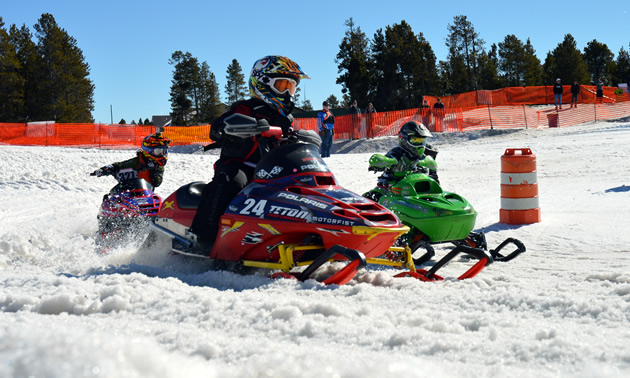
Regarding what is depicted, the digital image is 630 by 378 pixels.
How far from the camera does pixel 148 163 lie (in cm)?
811

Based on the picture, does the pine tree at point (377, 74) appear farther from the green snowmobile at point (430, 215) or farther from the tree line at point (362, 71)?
the green snowmobile at point (430, 215)

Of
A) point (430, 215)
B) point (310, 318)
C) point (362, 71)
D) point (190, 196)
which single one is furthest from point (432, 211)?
point (362, 71)

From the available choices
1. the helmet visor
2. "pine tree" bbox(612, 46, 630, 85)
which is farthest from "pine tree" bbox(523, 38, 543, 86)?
the helmet visor

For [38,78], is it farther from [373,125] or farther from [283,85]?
[283,85]

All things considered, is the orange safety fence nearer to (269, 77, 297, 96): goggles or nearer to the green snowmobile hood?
the green snowmobile hood

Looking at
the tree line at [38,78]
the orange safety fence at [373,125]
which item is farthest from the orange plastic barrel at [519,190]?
the tree line at [38,78]

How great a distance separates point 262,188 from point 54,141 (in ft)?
87.4

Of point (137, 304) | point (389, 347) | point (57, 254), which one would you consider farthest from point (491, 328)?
point (57, 254)

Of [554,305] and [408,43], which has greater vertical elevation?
[408,43]

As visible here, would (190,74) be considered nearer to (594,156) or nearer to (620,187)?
(594,156)

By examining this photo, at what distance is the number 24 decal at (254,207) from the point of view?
4543 mm

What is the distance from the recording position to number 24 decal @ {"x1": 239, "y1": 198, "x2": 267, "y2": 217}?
4543mm

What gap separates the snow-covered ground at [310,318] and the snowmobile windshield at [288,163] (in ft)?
2.70

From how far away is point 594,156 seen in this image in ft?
53.2
